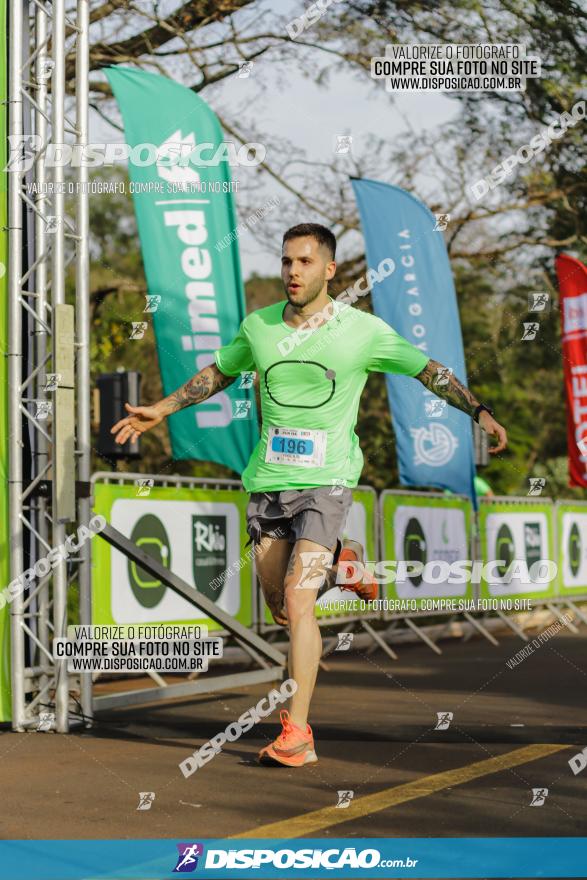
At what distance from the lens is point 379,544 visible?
11.8 meters

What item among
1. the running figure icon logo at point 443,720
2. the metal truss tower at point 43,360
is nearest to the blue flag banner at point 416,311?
the running figure icon logo at point 443,720

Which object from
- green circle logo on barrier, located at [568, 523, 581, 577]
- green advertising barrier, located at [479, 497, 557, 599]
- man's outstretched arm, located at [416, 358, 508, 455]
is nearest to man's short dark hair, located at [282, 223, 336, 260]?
man's outstretched arm, located at [416, 358, 508, 455]

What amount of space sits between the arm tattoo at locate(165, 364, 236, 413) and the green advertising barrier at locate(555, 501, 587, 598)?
9.06 metres

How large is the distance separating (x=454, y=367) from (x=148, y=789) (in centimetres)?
754

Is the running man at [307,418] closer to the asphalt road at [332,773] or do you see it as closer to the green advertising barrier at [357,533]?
the asphalt road at [332,773]

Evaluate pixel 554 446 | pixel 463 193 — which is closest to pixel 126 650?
pixel 463 193

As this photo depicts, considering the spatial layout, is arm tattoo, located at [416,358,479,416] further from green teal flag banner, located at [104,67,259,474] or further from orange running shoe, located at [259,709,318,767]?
green teal flag banner, located at [104,67,259,474]

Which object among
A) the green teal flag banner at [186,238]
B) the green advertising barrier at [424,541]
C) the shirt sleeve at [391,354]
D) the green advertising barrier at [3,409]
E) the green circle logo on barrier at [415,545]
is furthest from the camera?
the green circle logo on barrier at [415,545]

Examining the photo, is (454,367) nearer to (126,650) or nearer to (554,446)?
(126,650)

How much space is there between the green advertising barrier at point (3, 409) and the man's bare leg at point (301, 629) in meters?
1.89

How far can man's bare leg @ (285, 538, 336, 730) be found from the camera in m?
5.32

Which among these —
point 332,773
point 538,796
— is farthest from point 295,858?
point 332,773

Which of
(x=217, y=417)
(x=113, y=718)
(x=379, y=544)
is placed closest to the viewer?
(x=113, y=718)

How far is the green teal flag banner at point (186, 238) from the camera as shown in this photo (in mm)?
9195
